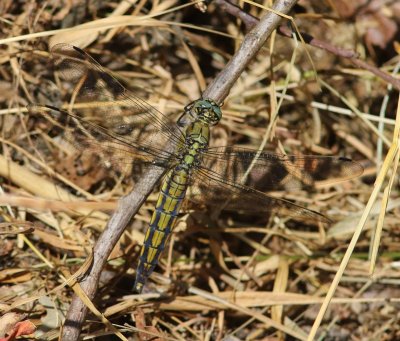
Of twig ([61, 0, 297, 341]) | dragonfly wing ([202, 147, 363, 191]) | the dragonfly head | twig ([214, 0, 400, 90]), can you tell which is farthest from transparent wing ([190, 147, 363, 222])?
twig ([214, 0, 400, 90])

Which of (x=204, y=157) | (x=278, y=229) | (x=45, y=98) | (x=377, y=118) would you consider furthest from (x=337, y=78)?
(x=45, y=98)

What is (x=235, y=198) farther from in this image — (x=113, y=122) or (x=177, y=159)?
(x=113, y=122)

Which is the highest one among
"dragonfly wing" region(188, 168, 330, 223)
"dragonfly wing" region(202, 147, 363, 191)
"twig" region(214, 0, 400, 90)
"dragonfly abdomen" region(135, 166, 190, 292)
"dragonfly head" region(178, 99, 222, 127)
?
"twig" region(214, 0, 400, 90)

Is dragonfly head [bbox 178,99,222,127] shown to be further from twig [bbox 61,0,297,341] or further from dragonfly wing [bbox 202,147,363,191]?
dragonfly wing [bbox 202,147,363,191]

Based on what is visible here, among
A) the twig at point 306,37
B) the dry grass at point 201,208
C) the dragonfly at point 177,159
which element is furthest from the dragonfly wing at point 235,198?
the twig at point 306,37

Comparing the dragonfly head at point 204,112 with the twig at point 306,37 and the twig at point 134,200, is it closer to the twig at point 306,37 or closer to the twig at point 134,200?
the twig at point 134,200
